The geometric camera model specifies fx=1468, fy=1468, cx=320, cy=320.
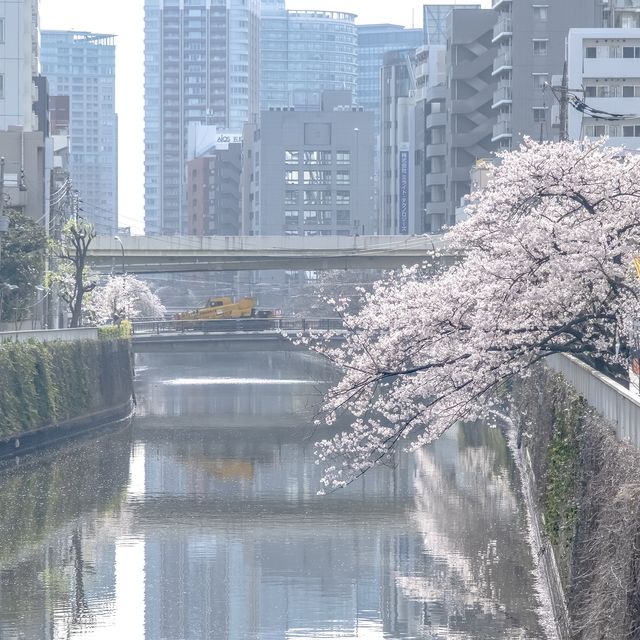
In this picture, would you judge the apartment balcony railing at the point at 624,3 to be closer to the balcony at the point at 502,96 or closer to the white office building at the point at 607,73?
the balcony at the point at 502,96

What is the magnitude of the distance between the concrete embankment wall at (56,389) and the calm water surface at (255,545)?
4.20 ft

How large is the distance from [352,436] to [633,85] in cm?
5029

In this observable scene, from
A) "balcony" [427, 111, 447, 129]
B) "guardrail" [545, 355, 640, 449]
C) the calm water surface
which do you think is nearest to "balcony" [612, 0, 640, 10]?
"balcony" [427, 111, 447, 129]

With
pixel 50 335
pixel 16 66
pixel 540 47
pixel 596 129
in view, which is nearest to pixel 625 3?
pixel 540 47

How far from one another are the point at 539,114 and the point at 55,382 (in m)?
45.8

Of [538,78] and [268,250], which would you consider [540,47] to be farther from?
[268,250]

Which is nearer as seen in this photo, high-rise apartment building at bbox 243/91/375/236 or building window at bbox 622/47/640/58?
building window at bbox 622/47/640/58

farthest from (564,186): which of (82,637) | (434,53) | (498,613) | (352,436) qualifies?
(434,53)

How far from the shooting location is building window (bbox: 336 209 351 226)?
159 m

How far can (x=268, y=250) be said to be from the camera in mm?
61844

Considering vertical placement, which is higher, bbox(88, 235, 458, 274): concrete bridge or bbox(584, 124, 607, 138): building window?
bbox(584, 124, 607, 138): building window

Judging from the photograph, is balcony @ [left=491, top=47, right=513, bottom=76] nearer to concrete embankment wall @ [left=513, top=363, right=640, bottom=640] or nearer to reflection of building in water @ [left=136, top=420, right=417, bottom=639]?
reflection of building in water @ [left=136, top=420, right=417, bottom=639]

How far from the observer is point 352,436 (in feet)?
84.0

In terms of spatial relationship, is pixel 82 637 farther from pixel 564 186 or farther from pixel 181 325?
pixel 181 325
